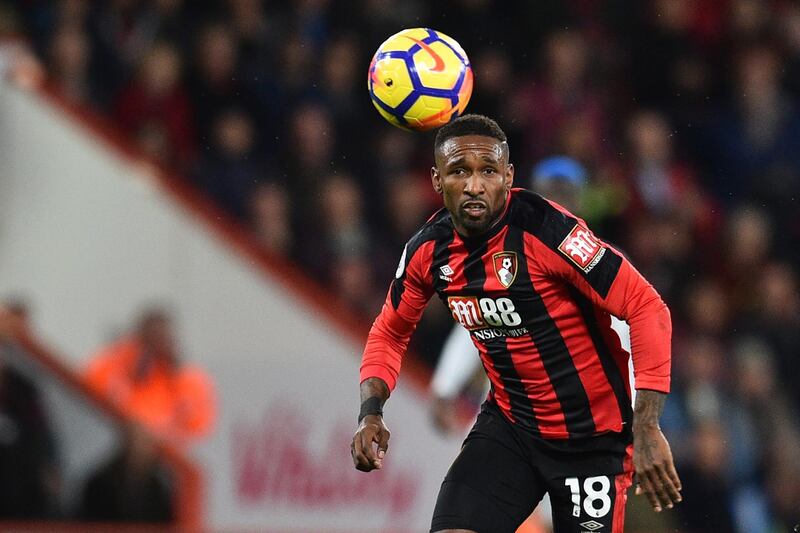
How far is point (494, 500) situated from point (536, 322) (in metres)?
0.64

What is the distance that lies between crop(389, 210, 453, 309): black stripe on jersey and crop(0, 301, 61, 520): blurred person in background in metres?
4.88

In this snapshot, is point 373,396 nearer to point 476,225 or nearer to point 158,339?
point 476,225

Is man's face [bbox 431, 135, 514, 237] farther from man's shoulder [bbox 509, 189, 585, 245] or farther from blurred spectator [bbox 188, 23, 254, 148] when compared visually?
blurred spectator [bbox 188, 23, 254, 148]

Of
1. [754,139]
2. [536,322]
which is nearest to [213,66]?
[754,139]

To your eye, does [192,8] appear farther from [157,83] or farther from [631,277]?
[631,277]

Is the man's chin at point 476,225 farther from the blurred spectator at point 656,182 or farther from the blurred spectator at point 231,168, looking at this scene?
Answer: the blurred spectator at point 656,182

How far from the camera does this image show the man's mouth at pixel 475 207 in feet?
16.5

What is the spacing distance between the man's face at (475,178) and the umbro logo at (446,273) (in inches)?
7.2

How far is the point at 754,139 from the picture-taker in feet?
38.2

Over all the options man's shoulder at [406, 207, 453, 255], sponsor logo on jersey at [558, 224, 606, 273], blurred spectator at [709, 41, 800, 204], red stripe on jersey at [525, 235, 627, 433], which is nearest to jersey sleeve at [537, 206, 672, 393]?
sponsor logo on jersey at [558, 224, 606, 273]

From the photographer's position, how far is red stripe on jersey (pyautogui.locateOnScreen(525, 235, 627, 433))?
5109 millimetres

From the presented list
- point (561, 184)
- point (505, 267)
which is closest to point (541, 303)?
point (505, 267)

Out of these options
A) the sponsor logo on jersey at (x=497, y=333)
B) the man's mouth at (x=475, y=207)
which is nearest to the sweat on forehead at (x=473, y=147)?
the man's mouth at (x=475, y=207)

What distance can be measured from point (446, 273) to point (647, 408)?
0.91 metres
